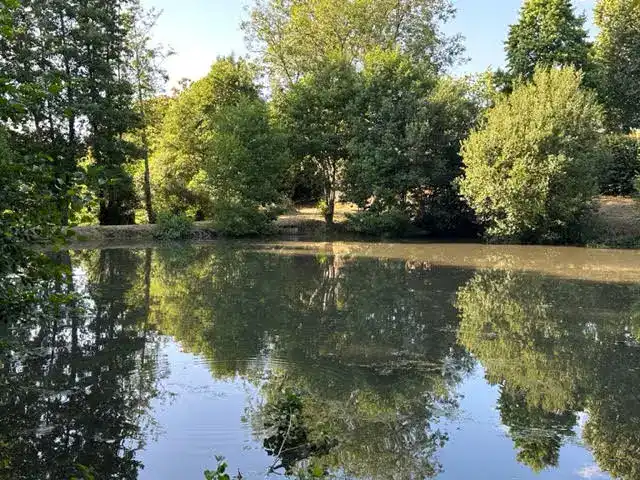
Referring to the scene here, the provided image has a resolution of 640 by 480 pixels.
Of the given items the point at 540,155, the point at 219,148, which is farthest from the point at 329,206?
the point at 540,155

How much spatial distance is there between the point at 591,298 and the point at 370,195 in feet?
51.4

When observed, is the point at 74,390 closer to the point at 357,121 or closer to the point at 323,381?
the point at 323,381

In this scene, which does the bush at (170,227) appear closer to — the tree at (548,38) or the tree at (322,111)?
the tree at (322,111)

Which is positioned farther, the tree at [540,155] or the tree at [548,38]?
the tree at [548,38]

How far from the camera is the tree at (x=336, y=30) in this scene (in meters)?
31.3

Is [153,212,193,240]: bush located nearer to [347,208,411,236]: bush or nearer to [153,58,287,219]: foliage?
[153,58,287,219]: foliage

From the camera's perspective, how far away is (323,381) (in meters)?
7.09

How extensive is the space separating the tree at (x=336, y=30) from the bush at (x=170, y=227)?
431 inches

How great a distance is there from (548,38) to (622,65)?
22.9 ft

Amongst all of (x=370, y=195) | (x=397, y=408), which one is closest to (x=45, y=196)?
(x=397, y=408)

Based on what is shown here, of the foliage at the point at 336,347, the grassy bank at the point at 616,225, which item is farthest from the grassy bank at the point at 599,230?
the foliage at the point at 336,347

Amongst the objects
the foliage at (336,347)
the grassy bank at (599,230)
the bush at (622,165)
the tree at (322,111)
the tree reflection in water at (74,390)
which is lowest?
the foliage at (336,347)

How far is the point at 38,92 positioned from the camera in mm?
3166

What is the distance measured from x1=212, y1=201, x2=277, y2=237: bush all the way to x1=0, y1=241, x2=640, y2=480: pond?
37.1 feet
